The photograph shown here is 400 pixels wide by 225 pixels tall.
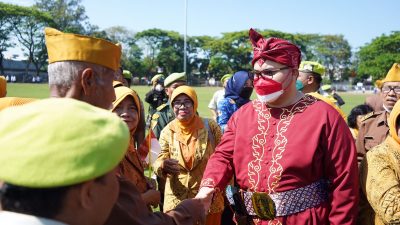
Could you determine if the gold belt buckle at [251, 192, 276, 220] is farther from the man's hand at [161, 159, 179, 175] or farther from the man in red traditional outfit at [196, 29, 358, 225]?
the man's hand at [161, 159, 179, 175]

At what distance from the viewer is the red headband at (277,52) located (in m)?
2.81

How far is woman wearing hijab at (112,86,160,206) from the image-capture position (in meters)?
2.91

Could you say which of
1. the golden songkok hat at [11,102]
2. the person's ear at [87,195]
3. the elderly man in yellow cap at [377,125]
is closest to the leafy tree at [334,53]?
the elderly man in yellow cap at [377,125]

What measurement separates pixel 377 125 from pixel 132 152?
234 cm

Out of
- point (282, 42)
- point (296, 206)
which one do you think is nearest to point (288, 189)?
point (296, 206)

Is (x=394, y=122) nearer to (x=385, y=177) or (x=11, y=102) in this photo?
(x=385, y=177)

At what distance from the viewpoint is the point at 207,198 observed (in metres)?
2.66

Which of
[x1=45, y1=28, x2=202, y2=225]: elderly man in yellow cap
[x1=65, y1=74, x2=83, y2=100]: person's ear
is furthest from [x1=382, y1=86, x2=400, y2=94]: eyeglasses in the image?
[x1=65, y1=74, x2=83, y2=100]: person's ear

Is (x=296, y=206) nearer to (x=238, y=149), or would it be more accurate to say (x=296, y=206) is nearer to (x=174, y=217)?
(x=238, y=149)

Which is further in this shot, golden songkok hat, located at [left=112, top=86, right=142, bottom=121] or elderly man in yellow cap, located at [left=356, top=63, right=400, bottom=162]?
elderly man in yellow cap, located at [left=356, top=63, right=400, bottom=162]

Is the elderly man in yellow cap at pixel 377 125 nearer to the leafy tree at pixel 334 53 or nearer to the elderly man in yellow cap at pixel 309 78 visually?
the elderly man in yellow cap at pixel 309 78

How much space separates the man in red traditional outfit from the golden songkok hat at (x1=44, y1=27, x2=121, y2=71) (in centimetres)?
103

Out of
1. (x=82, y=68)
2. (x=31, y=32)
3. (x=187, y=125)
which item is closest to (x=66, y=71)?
(x=82, y=68)

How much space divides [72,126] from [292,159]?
1.82 meters
